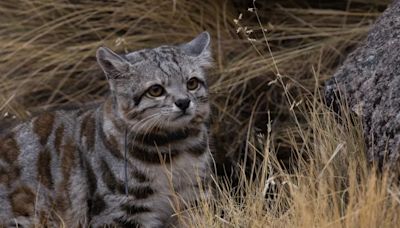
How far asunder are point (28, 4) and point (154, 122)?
2.89m

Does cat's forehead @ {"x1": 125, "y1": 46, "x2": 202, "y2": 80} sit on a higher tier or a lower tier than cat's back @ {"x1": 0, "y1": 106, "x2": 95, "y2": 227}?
higher

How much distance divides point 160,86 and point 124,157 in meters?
0.44

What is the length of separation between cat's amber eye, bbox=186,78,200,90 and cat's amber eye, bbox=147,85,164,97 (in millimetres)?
143

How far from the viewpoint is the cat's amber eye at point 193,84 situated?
5.84 meters

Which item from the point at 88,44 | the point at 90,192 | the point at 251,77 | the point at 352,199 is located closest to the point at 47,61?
the point at 88,44

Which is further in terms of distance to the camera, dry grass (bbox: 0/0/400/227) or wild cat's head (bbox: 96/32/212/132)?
dry grass (bbox: 0/0/400/227)

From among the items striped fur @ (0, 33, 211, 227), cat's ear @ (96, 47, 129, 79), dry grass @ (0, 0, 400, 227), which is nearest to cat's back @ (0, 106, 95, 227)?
striped fur @ (0, 33, 211, 227)

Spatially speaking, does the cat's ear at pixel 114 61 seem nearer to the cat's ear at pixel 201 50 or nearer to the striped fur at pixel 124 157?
the striped fur at pixel 124 157

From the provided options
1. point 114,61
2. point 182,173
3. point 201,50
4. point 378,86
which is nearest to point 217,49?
point 201,50

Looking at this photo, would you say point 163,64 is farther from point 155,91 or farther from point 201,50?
point 201,50

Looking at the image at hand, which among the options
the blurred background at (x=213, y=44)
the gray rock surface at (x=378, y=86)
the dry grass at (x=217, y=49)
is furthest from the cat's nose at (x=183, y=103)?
the blurred background at (x=213, y=44)

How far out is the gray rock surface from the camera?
206 inches

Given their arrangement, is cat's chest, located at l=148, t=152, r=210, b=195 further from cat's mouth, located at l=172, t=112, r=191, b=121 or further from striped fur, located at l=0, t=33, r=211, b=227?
cat's mouth, located at l=172, t=112, r=191, b=121

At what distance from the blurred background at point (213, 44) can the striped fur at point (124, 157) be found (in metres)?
1.59
